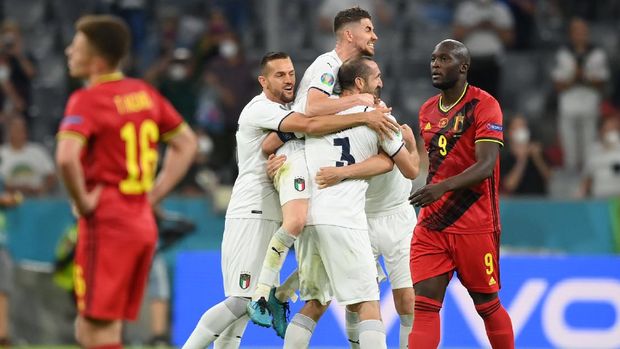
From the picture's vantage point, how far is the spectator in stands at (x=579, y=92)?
16141 mm

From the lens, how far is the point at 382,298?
1253 centimetres

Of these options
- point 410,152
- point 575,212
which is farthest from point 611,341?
point 410,152

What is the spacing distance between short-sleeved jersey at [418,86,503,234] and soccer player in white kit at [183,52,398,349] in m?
1.06

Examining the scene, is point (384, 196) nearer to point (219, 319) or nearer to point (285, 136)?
point (285, 136)

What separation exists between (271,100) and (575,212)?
5804 mm

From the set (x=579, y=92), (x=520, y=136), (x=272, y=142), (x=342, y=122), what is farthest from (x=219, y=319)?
(x=579, y=92)

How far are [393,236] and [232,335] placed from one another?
132 cm

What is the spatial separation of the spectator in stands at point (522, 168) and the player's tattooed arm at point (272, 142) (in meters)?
6.87

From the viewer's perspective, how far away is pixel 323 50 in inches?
704

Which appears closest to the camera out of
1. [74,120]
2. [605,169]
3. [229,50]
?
[74,120]

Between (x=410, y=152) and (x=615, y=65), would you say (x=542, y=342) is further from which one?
(x=615, y=65)

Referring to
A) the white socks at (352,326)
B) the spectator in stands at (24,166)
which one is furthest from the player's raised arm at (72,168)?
the spectator in stands at (24,166)

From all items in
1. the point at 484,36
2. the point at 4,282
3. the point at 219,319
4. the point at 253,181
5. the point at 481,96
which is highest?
the point at 484,36

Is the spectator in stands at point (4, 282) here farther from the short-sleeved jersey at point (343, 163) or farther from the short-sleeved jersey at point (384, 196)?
the short-sleeved jersey at point (343, 163)
